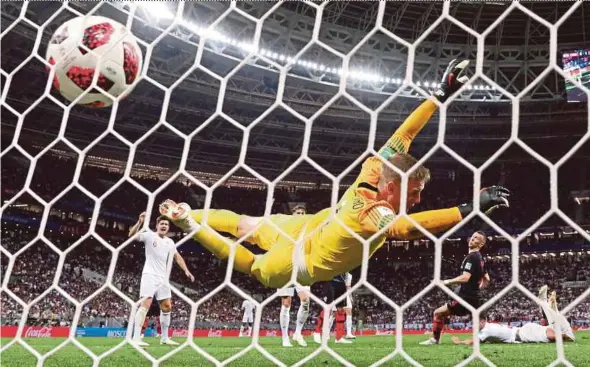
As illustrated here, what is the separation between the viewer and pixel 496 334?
5902mm

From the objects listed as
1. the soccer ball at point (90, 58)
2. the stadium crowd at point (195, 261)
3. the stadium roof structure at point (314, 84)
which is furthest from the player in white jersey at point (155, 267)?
the stadium crowd at point (195, 261)

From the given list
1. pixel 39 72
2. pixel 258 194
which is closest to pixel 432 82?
pixel 258 194

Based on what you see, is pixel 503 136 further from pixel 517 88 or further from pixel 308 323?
pixel 308 323

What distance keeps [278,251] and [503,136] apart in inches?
728

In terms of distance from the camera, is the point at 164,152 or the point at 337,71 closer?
the point at 337,71

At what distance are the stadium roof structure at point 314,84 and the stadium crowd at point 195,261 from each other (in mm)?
1479

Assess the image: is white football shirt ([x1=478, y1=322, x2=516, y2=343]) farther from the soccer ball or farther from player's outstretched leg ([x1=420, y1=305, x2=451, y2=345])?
the soccer ball

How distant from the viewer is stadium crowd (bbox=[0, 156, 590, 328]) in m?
15.6

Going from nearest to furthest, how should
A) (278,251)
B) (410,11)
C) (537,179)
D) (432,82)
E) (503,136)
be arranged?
(278,251)
(410,11)
(432,82)
(503,136)
(537,179)

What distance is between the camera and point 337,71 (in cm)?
1662

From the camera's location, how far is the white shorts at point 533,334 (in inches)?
240

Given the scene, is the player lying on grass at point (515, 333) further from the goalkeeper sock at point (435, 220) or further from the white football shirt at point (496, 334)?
the goalkeeper sock at point (435, 220)

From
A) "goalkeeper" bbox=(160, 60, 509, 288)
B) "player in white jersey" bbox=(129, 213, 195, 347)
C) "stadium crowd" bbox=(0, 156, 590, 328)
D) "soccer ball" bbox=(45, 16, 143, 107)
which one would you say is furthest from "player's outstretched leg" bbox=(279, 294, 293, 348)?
"stadium crowd" bbox=(0, 156, 590, 328)

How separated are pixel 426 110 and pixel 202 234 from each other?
1.32 meters
